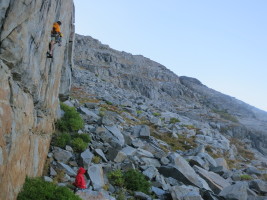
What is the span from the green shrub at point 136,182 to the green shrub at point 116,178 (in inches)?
8.9

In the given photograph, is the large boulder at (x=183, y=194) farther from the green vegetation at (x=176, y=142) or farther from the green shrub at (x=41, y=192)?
the green vegetation at (x=176, y=142)

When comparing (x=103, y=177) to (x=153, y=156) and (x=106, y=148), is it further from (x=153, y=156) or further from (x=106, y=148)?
(x=153, y=156)

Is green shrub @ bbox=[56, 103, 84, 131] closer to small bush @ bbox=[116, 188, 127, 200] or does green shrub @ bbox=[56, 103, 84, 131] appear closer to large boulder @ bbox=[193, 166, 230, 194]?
small bush @ bbox=[116, 188, 127, 200]

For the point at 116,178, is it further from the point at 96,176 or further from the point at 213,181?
the point at 213,181

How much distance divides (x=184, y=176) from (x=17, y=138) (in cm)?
997

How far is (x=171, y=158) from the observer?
1675cm

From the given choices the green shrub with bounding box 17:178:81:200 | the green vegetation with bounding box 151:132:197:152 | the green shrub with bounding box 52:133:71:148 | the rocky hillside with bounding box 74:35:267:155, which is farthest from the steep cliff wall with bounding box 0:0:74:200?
the rocky hillside with bounding box 74:35:267:155

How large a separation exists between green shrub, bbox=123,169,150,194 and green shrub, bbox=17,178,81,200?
369 centimetres

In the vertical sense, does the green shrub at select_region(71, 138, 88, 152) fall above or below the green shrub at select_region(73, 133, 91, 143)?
below

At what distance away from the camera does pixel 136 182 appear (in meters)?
12.1

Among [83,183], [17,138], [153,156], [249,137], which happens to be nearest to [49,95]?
[83,183]

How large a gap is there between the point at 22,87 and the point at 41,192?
10.6ft

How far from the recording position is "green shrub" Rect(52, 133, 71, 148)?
13023 millimetres

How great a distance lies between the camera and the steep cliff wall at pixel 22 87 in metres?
6.33
